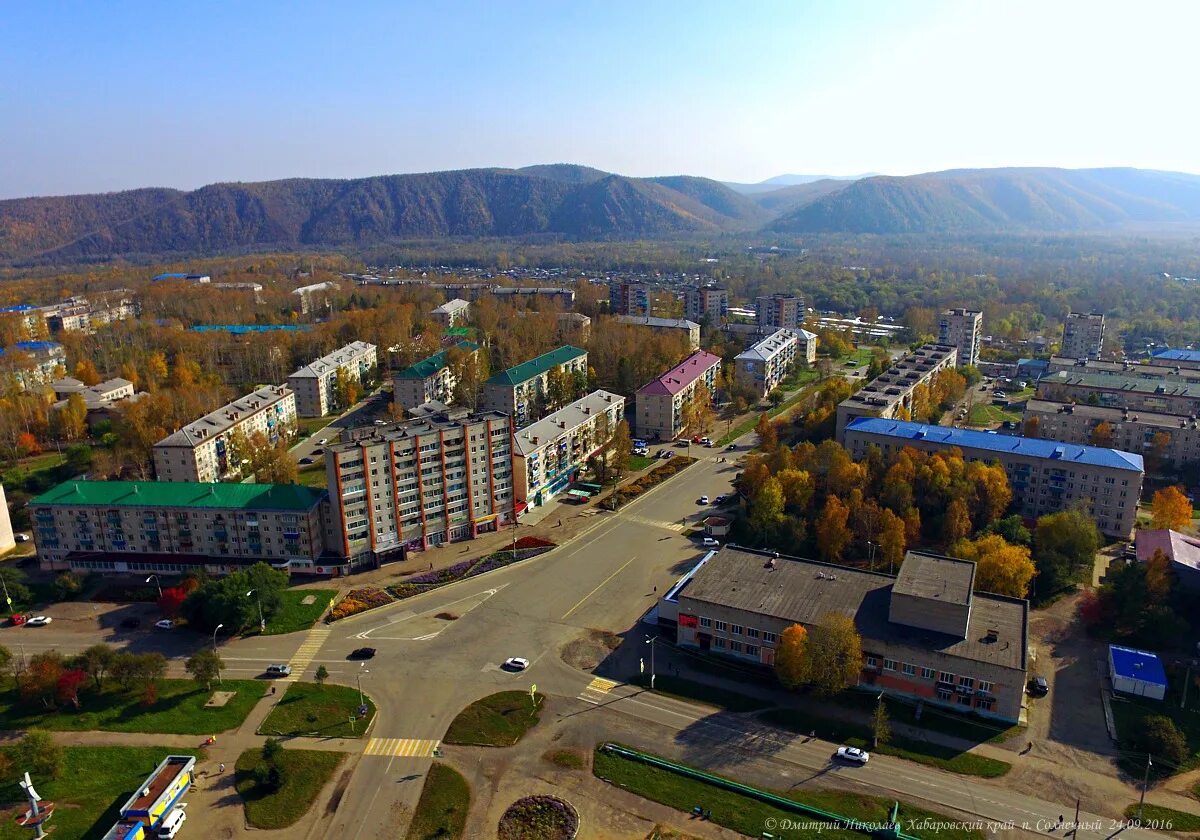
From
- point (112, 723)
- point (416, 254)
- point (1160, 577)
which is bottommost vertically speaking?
point (112, 723)

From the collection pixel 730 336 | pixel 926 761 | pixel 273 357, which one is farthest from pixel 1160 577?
pixel 273 357

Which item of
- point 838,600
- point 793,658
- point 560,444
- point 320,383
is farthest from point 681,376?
point 793,658

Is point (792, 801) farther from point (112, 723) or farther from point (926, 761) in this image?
point (112, 723)

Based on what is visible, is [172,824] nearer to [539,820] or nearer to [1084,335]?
[539,820]

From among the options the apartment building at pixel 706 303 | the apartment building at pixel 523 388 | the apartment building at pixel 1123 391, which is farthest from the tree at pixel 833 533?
the apartment building at pixel 706 303

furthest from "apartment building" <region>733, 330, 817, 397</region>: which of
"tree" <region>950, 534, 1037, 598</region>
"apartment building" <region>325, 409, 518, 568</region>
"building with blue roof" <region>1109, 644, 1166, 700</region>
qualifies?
"building with blue roof" <region>1109, 644, 1166, 700</region>

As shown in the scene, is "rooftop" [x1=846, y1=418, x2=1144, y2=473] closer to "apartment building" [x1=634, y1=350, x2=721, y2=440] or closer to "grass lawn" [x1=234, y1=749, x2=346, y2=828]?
"apartment building" [x1=634, y1=350, x2=721, y2=440]
